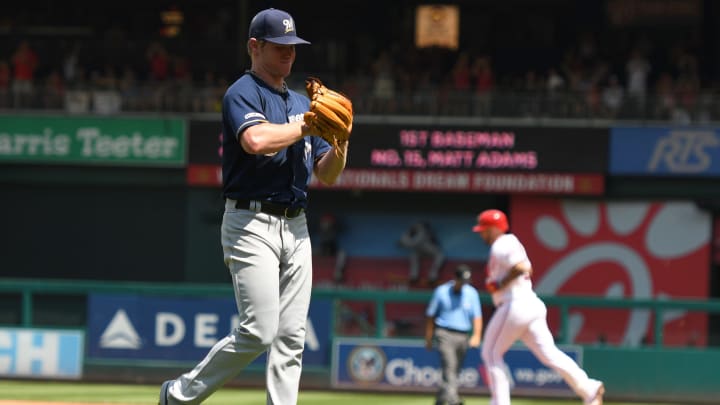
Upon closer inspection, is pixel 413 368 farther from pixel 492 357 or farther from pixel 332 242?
pixel 332 242

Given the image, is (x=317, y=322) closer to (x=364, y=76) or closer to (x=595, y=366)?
(x=595, y=366)

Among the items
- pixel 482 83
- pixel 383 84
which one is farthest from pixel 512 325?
pixel 482 83

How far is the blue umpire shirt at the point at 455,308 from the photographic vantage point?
11.0 m

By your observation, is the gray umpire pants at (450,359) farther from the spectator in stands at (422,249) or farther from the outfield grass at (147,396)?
Result: the spectator in stands at (422,249)

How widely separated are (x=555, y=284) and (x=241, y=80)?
1453 cm

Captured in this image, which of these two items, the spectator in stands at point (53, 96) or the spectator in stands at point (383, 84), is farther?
the spectator in stands at point (53, 96)

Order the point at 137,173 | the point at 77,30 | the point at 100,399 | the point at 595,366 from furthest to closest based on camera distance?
the point at 77,30, the point at 137,173, the point at 595,366, the point at 100,399

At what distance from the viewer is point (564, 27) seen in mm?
21953

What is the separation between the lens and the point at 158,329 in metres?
13.0

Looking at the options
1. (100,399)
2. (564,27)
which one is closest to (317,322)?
(100,399)

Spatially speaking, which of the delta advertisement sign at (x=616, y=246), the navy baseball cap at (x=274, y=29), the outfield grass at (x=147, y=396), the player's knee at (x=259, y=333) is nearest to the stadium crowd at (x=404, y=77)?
the delta advertisement sign at (x=616, y=246)

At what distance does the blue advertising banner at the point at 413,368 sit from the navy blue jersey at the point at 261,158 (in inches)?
299

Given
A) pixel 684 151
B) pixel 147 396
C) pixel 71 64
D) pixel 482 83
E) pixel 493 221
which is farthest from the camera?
pixel 71 64

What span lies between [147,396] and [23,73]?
9.53m
